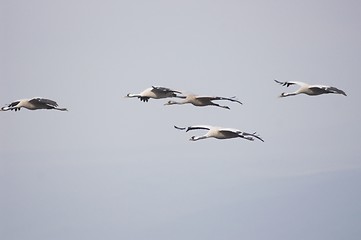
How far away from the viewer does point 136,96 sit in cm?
5988

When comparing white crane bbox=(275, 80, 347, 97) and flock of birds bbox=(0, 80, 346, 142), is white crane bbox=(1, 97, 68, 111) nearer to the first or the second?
flock of birds bbox=(0, 80, 346, 142)

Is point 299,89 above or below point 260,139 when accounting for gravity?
above

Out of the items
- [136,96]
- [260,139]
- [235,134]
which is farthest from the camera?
[136,96]

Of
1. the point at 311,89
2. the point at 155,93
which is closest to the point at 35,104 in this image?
the point at 155,93

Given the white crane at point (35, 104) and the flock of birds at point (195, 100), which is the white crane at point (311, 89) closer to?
the flock of birds at point (195, 100)

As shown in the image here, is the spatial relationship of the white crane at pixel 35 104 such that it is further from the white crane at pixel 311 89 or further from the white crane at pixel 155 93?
the white crane at pixel 311 89

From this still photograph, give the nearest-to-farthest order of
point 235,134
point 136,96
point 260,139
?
point 260,139 → point 235,134 → point 136,96

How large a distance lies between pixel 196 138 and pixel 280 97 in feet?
18.2

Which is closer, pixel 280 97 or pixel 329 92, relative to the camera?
pixel 329 92

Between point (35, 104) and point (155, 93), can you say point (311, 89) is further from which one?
point (35, 104)

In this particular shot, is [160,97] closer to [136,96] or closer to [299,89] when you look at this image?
[136,96]

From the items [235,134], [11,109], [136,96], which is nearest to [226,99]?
[235,134]

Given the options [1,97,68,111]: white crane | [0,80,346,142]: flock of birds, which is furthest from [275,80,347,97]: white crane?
[1,97,68,111]: white crane

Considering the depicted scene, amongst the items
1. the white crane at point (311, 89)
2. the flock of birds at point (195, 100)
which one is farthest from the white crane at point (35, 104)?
the white crane at point (311, 89)
